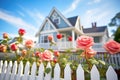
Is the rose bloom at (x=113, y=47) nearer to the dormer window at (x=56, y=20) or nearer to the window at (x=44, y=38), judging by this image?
the window at (x=44, y=38)

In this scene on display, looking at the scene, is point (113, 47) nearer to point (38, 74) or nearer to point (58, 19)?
point (38, 74)

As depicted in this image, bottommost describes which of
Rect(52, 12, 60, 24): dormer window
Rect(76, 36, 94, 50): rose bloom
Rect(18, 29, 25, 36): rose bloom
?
Rect(76, 36, 94, 50): rose bloom

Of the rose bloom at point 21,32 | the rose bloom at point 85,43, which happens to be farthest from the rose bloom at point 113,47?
the rose bloom at point 21,32

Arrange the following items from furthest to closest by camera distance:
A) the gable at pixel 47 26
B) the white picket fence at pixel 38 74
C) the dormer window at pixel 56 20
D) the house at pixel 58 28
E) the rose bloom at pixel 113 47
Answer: the dormer window at pixel 56 20
the gable at pixel 47 26
the house at pixel 58 28
the white picket fence at pixel 38 74
the rose bloom at pixel 113 47

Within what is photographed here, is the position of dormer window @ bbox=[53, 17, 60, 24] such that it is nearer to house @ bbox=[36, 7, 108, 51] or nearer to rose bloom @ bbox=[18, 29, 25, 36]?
house @ bbox=[36, 7, 108, 51]

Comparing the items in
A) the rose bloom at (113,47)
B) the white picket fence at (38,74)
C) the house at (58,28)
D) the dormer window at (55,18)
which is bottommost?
the white picket fence at (38,74)

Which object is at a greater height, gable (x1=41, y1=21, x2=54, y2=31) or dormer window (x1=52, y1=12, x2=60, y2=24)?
dormer window (x1=52, y1=12, x2=60, y2=24)

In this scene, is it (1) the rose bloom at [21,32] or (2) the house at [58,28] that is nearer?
(1) the rose bloom at [21,32]

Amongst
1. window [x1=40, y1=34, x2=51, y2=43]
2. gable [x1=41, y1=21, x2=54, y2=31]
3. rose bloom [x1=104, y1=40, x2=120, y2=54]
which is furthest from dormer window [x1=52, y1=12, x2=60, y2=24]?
rose bloom [x1=104, y1=40, x2=120, y2=54]

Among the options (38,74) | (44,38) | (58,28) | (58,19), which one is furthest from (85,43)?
(58,19)

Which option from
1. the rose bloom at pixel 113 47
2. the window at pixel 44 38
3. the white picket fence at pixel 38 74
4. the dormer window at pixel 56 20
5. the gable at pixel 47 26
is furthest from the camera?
the dormer window at pixel 56 20

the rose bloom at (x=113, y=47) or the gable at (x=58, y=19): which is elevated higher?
the gable at (x=58, y=19)

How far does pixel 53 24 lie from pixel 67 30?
2508 mm

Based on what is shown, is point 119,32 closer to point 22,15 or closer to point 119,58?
point 119,58
